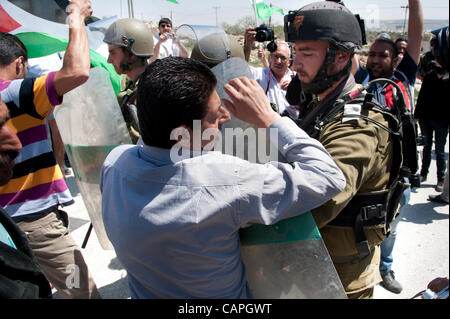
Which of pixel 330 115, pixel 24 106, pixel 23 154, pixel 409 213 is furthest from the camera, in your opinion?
pixel 409 213

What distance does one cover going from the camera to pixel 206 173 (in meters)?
1.00

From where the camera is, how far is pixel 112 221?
3.61 ft

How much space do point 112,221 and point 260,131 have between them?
0.60m

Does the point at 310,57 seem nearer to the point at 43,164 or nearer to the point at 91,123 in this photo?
the point at 91,123

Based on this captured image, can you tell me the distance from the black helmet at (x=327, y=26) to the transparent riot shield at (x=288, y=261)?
636mm

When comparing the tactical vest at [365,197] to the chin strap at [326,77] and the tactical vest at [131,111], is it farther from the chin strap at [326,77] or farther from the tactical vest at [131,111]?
the tactical vest at [131,111]

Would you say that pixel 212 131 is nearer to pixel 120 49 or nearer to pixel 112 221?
pixel 112 221

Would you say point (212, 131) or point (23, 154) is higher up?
point (212, 131)

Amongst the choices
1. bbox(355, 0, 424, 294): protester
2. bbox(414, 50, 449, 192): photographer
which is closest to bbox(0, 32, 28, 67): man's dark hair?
bbox(355, 0, 424, 294): protester

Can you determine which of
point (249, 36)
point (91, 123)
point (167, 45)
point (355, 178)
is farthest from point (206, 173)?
point (167, 45)

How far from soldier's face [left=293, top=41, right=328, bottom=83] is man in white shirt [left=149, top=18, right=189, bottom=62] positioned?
1.11m

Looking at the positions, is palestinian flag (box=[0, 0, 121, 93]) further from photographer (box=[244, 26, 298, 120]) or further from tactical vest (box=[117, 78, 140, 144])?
photographer (box=[244, 26, 298, 120])
